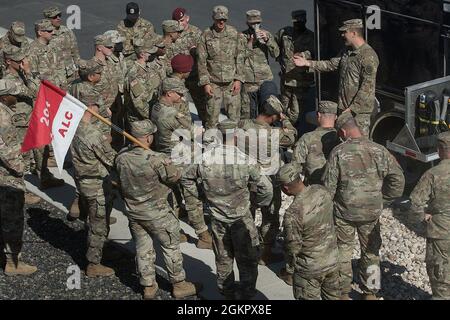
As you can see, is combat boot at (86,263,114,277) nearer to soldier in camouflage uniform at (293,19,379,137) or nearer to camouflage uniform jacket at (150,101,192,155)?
camouflage uniform jacket at (150,101,192,155)

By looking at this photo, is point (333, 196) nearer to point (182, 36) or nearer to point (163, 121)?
point (163, 121)

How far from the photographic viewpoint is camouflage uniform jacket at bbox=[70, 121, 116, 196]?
35.4ft

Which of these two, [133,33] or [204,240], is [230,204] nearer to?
[204,240]

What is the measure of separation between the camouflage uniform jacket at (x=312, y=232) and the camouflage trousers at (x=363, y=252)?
73cm

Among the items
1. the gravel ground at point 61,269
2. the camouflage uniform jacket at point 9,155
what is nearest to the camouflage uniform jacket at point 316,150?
the gravel ground at point 61,269

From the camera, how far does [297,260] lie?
9.07 m

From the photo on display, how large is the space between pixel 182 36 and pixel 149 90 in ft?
6.89

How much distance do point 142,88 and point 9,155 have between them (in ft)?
8.14

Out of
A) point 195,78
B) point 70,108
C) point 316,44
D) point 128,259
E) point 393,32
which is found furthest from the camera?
point 195,78

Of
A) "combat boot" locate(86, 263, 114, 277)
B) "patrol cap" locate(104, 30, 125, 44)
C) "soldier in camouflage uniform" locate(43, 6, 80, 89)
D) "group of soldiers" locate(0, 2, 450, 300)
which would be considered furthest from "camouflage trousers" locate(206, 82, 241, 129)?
"combat boot" locate(86, 263, 114, 277)

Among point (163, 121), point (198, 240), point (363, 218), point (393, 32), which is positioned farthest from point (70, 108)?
point (393, 32)

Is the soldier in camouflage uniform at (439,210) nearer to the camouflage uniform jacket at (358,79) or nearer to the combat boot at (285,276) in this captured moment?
the combat boot at (285,276)

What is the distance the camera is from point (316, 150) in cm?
1041

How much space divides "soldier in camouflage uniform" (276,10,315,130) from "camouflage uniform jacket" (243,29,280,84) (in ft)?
0.66
